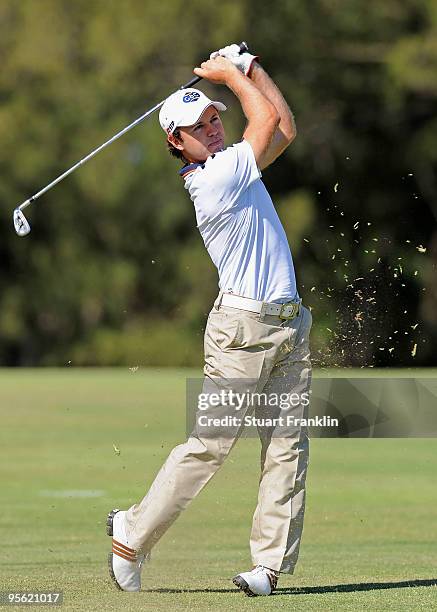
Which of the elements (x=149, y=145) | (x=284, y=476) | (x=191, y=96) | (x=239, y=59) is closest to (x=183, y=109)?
(x=191, y=96)

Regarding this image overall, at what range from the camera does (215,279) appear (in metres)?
32.2

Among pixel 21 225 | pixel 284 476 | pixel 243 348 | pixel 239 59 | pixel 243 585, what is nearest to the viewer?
pixel 243 585

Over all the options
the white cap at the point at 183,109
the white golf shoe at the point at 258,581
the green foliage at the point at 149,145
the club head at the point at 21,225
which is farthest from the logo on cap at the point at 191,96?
the green foliage at the point at 149,145

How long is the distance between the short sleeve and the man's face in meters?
0.16

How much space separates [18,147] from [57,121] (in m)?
1.22

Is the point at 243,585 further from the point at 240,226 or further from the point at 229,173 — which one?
the point at 229,173

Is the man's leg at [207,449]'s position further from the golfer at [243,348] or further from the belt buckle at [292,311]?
the belt buckle at [292,311]

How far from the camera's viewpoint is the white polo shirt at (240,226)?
21.0ft

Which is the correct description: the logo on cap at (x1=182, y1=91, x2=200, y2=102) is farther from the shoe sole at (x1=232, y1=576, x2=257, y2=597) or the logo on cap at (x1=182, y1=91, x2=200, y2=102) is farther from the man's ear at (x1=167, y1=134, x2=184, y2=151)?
the shoe sole at (x1=232, y1=576, x2=257, y2=597)

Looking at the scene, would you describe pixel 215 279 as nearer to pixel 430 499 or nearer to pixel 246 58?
pixel 430 499

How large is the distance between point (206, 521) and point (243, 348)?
3370mm

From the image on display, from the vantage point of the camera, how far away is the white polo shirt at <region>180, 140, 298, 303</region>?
6402mm

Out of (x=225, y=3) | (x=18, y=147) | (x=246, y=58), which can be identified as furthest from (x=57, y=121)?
(x=246, y=58)

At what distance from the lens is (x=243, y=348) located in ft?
21.2
